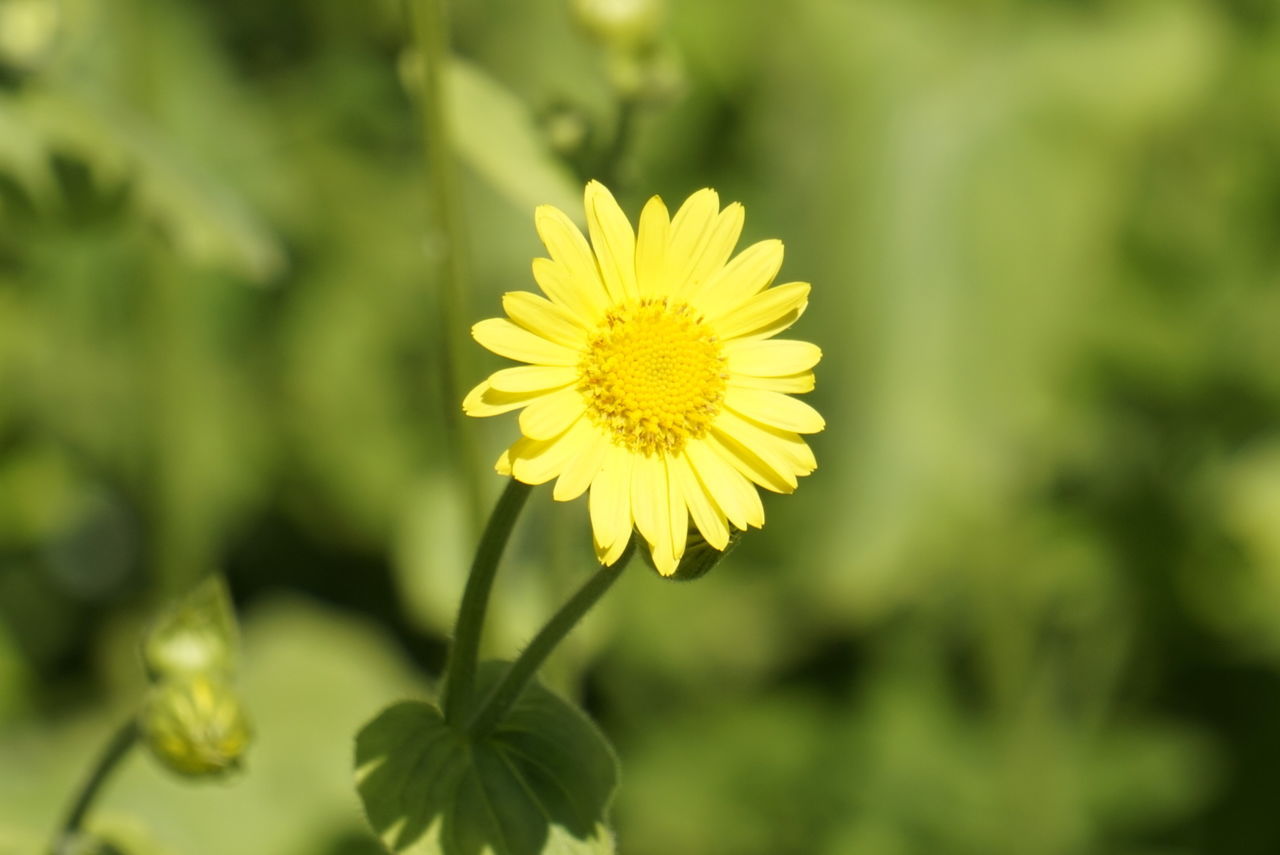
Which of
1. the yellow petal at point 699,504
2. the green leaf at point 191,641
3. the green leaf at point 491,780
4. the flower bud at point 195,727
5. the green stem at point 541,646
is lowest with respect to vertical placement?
the flower bud at point 195,727

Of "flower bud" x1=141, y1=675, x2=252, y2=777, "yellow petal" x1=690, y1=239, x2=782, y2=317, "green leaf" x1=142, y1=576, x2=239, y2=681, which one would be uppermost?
"yellow petal" x1=690, y1=239, x2=782, y2=317

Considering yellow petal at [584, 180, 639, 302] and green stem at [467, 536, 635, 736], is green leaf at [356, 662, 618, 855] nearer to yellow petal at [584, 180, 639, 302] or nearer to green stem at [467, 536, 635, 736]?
green stem at [467, 536, 635, 736]

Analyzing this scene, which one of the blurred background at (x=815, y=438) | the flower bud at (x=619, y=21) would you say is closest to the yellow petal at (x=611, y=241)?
the flower bud at (x=619, y=21)

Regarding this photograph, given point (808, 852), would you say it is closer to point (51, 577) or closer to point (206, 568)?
point (206, 568)

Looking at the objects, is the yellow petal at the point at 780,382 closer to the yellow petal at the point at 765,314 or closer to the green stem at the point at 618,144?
the yellow petal at the point at 765,314

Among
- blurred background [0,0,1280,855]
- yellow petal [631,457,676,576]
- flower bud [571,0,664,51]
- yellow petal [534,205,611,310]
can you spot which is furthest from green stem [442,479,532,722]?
blurred background [0,0,1280,855]

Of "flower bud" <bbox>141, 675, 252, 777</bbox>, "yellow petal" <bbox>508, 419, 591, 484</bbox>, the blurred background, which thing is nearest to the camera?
"yellow petal" <bbox>508, 419, 591, 484</bbox>
